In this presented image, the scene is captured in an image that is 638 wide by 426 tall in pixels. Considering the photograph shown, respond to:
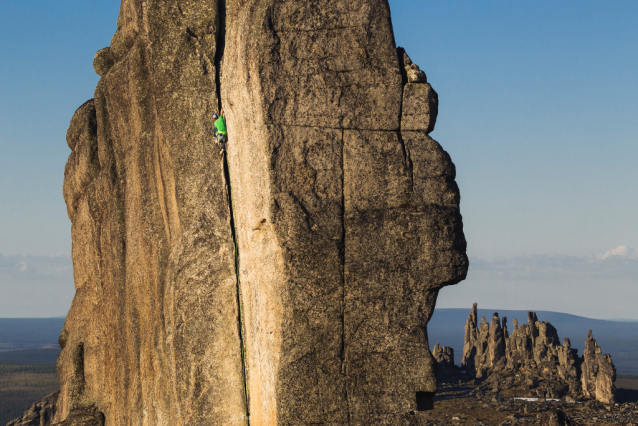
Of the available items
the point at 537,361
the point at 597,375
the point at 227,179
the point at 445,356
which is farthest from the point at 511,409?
the point at 227,179

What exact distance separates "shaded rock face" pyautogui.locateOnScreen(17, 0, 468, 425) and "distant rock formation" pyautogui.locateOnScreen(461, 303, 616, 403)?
70126mm

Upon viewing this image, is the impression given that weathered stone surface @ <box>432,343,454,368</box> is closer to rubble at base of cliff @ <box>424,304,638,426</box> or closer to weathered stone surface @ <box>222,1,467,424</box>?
rubble at base of cliff @ <box>424,304,638,426</box>

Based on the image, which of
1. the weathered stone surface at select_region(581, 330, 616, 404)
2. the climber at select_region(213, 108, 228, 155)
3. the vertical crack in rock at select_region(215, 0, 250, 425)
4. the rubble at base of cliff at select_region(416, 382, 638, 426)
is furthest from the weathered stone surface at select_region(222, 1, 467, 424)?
the weathered stone surface at select_region(581, 330, 616, 404)

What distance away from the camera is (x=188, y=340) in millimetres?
14180

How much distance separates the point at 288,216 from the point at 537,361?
3278 inches

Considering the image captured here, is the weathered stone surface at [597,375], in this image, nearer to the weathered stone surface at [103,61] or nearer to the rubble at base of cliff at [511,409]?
the rubble at base of cliff at [511,409]

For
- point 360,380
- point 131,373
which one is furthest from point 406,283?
point 131,373

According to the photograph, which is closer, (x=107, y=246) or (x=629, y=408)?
(x=107, y=246)

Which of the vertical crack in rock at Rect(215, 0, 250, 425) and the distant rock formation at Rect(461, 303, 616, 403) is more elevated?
the vertical crack in rock at Rect(215, 0, 250, 425)

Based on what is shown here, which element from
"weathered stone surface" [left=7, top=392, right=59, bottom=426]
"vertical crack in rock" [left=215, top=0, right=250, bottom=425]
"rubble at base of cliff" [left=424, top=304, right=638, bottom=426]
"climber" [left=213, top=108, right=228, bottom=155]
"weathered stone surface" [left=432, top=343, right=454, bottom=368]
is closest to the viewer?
"vertical crack in rock" [left=215, top=0, right=250, bottom=425]

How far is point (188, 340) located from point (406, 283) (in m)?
4.47

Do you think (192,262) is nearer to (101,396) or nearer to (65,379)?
(101,396)

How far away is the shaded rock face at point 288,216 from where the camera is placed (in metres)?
13.2

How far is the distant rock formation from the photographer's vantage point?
78.2 metres
